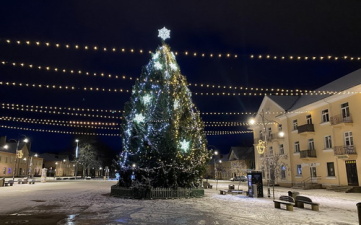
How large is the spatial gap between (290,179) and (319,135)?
7253mm

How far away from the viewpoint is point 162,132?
19047 mm

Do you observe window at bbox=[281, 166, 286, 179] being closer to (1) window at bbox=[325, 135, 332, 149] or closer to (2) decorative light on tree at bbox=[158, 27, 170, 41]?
(1) window at bbox=[325, 135, 332, 149]

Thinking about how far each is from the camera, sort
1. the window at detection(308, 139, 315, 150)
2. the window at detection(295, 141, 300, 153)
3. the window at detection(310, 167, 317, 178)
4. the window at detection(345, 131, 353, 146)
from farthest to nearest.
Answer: the window at detection(295, 141, 300, 153), the window at detection(308, 139, 315, 150), the window at detection(310, 167, 317, 178), the window at detection(345, 131, 353, 146)

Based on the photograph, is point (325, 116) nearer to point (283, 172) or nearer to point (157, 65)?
point (283, 172)

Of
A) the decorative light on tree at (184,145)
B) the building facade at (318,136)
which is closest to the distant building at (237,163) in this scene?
the building facade at (318,136)

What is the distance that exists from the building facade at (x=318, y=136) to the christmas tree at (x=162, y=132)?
6143 millimetres

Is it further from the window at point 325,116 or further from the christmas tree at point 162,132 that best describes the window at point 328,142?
the christmas tree at point 162,132

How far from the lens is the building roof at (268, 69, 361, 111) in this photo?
2898 centimetres

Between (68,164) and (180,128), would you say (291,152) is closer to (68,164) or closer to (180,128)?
(180,128)

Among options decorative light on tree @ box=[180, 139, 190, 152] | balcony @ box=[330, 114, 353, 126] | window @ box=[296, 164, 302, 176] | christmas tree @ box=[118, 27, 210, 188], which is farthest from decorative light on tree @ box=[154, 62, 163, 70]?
window @ box=[296, 164, 302, 176]

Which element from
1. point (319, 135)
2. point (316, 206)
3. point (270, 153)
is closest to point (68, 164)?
point (270, 153)

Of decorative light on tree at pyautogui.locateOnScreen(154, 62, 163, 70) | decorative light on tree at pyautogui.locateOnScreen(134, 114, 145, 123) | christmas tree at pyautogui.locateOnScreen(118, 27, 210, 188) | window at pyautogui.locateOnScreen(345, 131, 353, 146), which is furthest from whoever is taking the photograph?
window at pyautogui.locateOnScreen(345, 131, 353, 146)

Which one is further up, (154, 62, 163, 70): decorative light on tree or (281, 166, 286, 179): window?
(154, 62, 163, 70): decorative light on tree

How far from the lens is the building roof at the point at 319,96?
29.0 metres
